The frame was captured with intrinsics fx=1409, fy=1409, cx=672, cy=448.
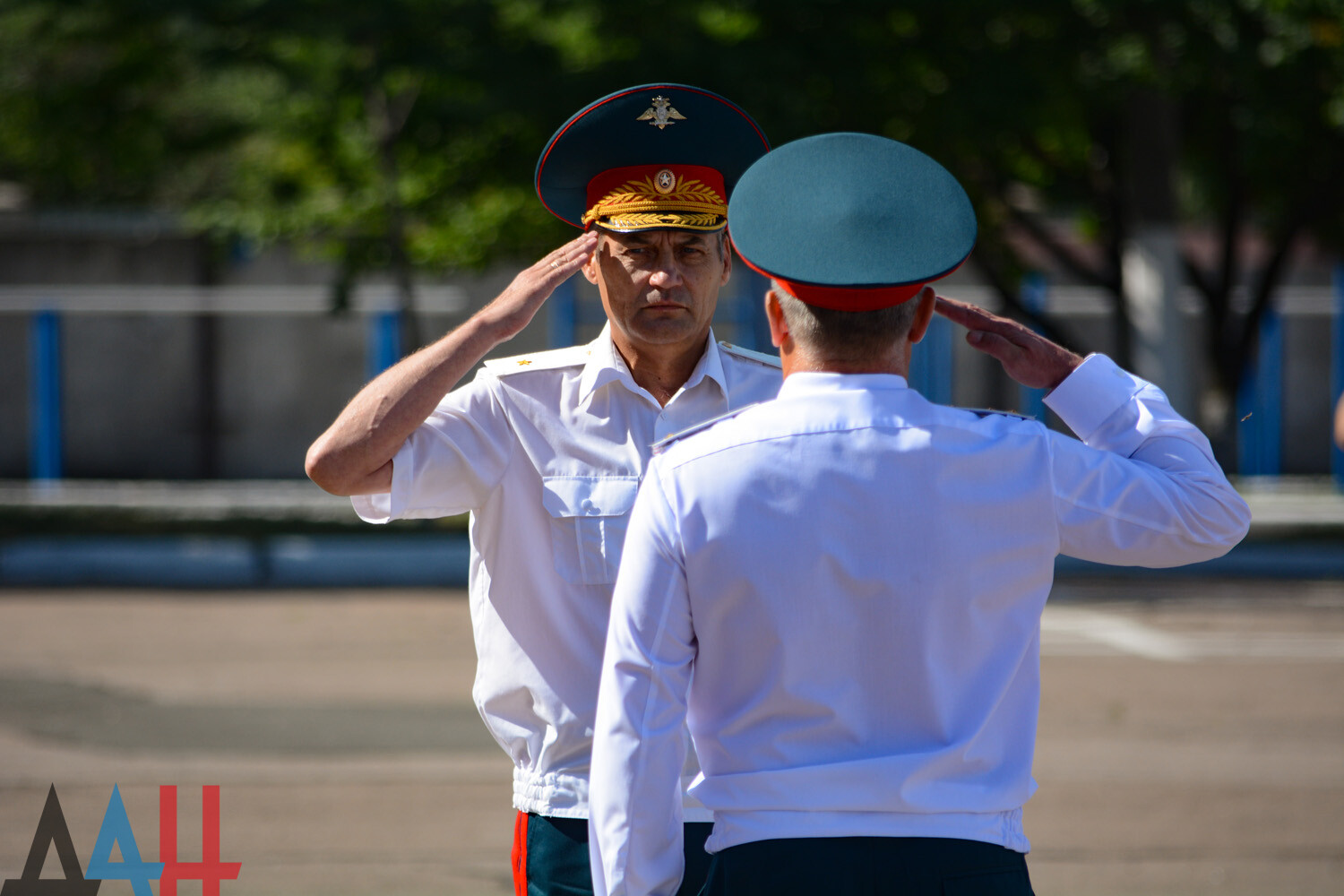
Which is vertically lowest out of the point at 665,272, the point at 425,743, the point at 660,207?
the point at 425,743

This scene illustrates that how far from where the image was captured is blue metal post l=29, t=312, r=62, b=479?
52.7 ft

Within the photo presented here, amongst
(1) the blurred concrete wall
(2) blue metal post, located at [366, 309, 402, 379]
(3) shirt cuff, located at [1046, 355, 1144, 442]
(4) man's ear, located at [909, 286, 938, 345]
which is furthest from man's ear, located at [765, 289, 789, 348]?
(1) the blurred concrete wall

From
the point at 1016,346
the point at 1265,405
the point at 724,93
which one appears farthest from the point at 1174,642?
the point at 1265,405

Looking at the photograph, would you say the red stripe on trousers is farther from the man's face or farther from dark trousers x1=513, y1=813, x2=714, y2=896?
the man's face

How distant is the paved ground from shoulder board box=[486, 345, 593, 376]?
8.90ft

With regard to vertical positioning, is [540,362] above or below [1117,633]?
above

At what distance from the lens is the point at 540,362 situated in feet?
7.95

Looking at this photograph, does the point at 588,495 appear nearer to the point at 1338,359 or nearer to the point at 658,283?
the point at 658,283

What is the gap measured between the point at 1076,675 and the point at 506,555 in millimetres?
6299

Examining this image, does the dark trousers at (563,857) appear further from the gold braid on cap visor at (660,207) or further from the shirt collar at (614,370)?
the gold braid on cap visor at (660,207)

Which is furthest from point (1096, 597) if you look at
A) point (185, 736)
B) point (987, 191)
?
point (185, 736)

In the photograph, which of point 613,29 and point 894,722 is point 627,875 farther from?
point 613,29

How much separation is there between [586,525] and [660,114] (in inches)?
28.3

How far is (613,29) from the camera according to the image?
1164 cm
